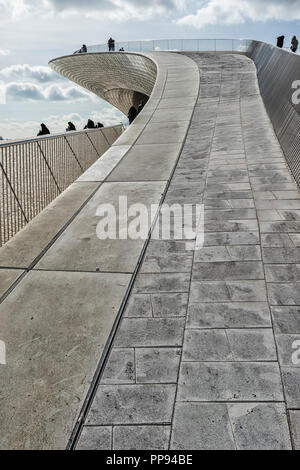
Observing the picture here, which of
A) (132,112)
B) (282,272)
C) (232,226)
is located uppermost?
(132,112)

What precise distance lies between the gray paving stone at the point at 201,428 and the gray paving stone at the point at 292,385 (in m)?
0.52

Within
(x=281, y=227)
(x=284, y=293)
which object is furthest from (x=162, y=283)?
(x=281, y=227)

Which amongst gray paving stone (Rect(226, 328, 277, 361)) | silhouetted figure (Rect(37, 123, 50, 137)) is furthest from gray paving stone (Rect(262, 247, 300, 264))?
silhouetted figure (Rect(37, 123, 50, 137))

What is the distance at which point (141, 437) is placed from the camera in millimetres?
2307

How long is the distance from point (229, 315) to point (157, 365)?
0.99 m

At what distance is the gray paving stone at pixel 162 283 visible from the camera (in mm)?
3861

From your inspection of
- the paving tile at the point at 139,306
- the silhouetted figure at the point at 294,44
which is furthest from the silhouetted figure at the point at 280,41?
the paving tile at the point at 139,306

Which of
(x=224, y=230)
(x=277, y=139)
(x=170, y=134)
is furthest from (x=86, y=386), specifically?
(x=170, y=134)

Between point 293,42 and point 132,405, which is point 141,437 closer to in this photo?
point 132,405

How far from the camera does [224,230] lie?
5.09 meters

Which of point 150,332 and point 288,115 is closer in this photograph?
point 150,332

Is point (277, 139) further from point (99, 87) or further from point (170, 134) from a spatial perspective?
point (99, 87)

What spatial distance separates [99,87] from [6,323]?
55.2m

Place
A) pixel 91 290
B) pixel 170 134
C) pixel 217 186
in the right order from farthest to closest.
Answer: pixel 170 134
pixel 217 186
pixel 91 290
